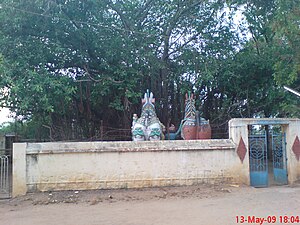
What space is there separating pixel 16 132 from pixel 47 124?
3.83m

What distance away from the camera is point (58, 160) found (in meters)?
8.80

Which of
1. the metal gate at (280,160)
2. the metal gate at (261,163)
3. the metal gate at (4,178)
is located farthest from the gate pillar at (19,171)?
the metal gate at (280,160)

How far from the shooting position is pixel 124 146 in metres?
9.11

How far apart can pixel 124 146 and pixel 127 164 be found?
0.49 metres

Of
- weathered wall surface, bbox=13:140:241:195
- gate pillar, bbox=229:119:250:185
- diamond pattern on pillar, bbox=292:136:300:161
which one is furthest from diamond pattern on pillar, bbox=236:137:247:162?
diamond pattern on pillar, bbox=292:136:300:161

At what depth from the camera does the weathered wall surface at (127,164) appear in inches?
344

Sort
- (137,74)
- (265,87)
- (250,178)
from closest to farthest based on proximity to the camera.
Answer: (250,178) → (137,74) → (265,87)

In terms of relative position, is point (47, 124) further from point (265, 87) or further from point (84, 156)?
point (265, 87)

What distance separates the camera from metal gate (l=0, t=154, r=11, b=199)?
874 centimetres

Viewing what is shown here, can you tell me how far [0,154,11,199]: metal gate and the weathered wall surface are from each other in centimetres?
66

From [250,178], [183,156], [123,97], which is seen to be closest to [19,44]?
[123,97]

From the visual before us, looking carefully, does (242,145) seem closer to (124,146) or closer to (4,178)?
(124,146)

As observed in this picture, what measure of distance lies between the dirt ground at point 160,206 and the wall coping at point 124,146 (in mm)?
1063

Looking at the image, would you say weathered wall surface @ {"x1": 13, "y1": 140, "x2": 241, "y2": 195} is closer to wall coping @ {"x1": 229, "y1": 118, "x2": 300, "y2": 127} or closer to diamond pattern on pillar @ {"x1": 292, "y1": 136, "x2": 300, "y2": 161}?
wall coping @ {"x1": 229, "y1": 118, "x2": 300, "y2": 127}
